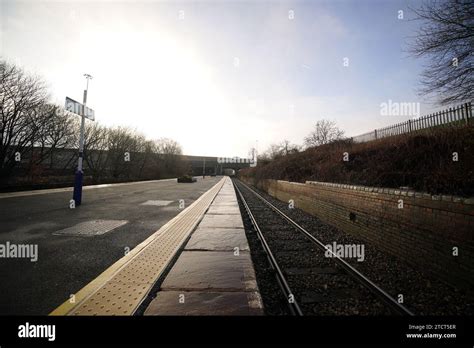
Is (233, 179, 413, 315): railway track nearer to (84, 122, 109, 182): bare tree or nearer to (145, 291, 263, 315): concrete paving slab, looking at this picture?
(145, 291, 263, 315): concrete paving slab

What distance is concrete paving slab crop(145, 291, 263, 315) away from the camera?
2.78 metres

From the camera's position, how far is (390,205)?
5.18 m

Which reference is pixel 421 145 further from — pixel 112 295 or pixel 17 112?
pixel 17 112

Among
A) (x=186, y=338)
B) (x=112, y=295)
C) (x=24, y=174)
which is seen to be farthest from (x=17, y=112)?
(x=186, y=338)

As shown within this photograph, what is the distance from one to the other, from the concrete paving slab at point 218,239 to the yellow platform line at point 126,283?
1.60 ft

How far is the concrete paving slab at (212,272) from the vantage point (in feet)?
11.4

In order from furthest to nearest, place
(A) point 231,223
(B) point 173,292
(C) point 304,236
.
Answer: (A) point 231,223 → (C) point 304,236 → (B) point 173,292

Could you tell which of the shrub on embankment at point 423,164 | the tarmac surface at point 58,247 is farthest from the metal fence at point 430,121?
the tarmac surface at point 58,247

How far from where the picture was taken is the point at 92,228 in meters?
6.94

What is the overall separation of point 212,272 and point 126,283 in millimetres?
1415

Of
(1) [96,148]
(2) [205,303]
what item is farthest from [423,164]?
(1) [96,148]

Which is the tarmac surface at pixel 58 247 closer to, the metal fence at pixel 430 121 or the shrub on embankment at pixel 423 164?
the shrub on embankment at pixel 423 164

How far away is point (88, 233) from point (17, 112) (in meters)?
22.9

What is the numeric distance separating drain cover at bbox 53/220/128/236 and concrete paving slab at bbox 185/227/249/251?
2.82m
